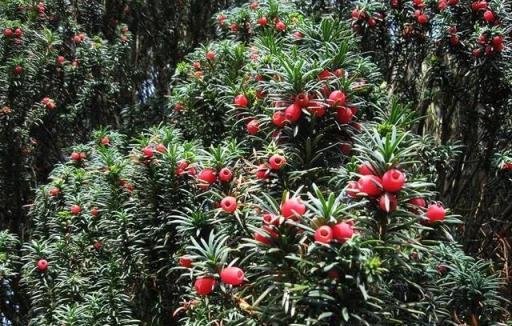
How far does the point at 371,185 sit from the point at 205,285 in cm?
85

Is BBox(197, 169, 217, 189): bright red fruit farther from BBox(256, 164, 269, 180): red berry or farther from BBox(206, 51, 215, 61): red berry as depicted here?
BBox(206, 51, 215, 61): red berry

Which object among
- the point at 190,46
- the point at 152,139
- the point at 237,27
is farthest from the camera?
the point at 190,46

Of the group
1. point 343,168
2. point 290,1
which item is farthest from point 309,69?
point 290,1

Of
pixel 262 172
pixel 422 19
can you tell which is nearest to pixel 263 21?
pixel 422 19

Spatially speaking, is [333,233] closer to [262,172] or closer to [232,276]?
[232,276]

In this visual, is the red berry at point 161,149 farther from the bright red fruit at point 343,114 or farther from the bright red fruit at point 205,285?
the bright red fruit at point 205,285

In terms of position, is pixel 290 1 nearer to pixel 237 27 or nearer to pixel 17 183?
pixel 237 27

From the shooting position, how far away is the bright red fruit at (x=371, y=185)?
2.16m

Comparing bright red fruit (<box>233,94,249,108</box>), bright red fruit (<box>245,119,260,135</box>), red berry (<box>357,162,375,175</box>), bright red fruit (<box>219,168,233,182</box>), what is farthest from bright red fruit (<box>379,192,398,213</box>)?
bright red fruit (<box>233,94,249,108</box>)

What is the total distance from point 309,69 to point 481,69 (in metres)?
2.36

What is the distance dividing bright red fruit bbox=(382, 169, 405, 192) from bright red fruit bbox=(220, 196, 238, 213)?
2.84 feet

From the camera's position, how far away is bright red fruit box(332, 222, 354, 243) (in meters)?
2.03

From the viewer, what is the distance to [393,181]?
83.4 inches

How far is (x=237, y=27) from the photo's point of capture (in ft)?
17.9
